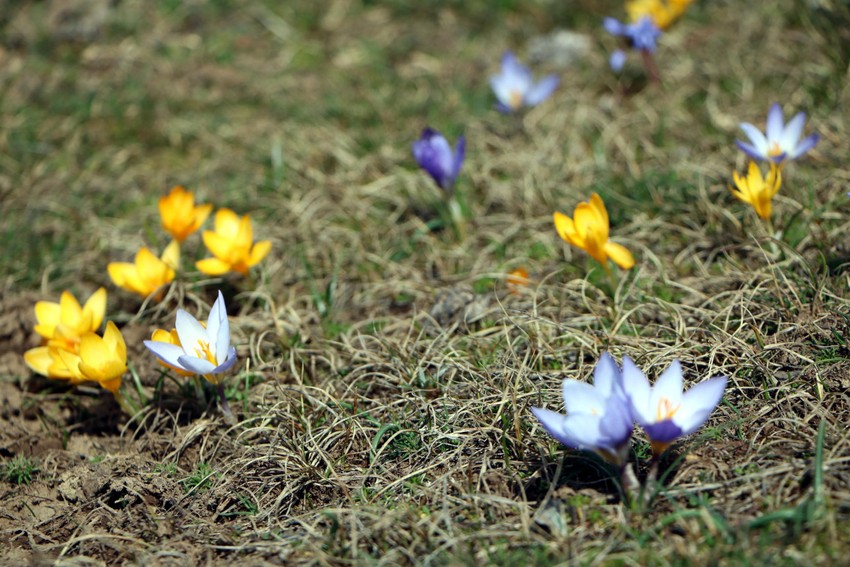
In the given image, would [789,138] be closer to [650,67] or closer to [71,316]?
[650,67]

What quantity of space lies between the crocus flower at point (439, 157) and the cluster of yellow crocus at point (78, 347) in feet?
3.59

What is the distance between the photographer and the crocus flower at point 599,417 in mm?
1739

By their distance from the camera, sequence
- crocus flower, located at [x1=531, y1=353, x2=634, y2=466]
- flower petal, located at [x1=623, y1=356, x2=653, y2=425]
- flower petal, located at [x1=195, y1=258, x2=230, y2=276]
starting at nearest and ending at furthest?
crocus flower, located at [x1=531, y1=353, x2=634, y2=466]
flower petal, located at [x1=623, y1=356, x2=653, y2=425]
flower petal, located at [x1=195, y1=258, x2=230, y2=276]

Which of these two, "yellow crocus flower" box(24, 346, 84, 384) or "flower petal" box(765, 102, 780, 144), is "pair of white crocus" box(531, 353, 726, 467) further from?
"yellow crocus flower" box(24, 346, 84, 384)

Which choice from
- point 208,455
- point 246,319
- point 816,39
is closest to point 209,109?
point 246,319

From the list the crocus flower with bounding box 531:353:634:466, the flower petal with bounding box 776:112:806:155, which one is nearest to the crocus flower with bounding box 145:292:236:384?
the crocus flower with bounding box 531:353:634:466

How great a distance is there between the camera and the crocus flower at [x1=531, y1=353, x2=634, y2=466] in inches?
68.5

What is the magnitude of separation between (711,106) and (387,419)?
194 centimetres

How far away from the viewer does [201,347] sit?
87.7 inches

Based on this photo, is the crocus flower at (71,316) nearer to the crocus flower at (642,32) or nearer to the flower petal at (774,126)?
the flower petal at (774,126)

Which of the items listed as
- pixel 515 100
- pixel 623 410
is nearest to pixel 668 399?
pixel 623 410

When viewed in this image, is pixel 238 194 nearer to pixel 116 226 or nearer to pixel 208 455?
pixel 116 226

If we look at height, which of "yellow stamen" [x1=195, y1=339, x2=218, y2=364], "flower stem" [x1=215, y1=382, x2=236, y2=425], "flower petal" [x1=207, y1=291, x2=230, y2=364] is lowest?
"flower stem" [x1=215, y1=382, x2=236, y2=425]

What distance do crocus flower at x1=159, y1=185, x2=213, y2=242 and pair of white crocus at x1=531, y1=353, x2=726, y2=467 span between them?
4.77 feet
